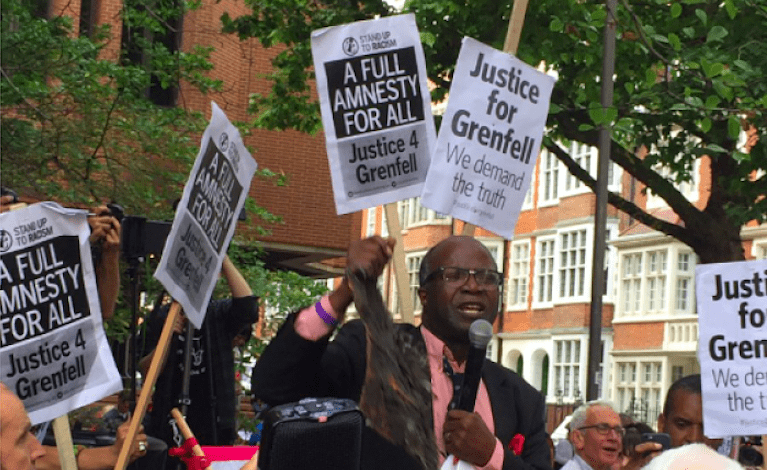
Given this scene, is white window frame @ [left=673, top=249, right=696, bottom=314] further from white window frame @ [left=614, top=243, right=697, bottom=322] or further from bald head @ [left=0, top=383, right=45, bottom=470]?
bald head @ [left=0, top=383, right=45, bottom=470]

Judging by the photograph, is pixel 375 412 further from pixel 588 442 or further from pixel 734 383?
pixel 588 442

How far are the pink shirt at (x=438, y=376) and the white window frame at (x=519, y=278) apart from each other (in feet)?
173

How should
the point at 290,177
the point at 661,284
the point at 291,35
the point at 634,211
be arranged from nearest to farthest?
the point at 291,35, the point at 634,211, the point at 290,177, the point at 661,284

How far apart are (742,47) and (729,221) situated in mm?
3844

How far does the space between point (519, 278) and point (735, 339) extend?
51140 millimetres

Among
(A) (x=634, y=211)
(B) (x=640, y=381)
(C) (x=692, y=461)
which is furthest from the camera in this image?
(B) (x=640, y=381)

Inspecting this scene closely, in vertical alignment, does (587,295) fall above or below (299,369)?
above

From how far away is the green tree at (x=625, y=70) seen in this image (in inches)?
621

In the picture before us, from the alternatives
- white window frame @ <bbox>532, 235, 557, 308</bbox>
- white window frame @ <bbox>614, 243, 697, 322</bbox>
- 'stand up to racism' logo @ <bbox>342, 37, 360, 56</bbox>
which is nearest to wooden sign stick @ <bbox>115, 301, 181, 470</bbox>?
'stand up to racism' logo @ <bbox>342, 37, 360, 56</bbox>

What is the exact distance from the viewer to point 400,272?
587cm

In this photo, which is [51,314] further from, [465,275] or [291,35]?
[291,35]

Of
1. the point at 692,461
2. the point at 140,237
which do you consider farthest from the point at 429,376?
the point at 140,237

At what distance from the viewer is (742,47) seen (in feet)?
48.6

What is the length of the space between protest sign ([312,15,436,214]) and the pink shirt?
1.87m
